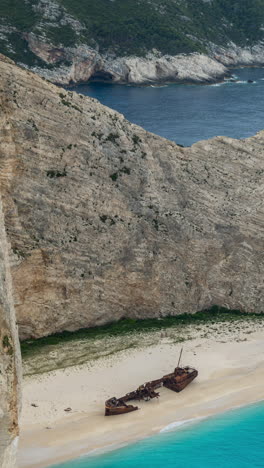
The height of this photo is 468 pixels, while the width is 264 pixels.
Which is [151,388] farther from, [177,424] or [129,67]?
[129,67]

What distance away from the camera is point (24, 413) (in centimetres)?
3484

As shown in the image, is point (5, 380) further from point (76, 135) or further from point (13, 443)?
point (76, 135)

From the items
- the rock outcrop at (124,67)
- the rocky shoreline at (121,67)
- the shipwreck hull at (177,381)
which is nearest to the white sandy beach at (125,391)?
the shipwreck hull at (177,381)

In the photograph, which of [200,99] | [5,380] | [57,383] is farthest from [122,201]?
[200,99]

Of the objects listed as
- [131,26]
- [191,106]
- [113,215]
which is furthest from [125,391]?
[131,26]

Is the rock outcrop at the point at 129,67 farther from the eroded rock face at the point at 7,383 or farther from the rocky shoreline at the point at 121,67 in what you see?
the eroded rock face at the point at 7,383

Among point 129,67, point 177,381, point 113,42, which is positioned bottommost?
point 177,381

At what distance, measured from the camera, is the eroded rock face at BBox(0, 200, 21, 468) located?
74.4ft

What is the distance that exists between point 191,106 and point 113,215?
193ft

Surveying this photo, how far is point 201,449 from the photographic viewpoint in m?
34.5

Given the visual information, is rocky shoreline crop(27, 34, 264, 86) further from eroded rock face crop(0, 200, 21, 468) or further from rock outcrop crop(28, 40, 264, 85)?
eroded rock face crop(0, 200, 21, 468)

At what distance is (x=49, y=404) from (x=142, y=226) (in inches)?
566

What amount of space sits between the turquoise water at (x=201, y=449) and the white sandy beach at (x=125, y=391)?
605 mm

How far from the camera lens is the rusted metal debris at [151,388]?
3525cm
